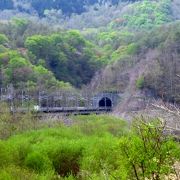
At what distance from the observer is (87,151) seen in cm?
2428

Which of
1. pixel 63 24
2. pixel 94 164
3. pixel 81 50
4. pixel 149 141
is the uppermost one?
pixel 63 24

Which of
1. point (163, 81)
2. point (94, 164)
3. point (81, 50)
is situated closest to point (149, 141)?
point (94, 164)

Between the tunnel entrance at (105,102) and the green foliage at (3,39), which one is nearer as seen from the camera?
the tunnel entrance at (105,102)

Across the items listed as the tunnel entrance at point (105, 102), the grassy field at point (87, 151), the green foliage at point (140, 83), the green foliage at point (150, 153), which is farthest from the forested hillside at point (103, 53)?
the green foliage at point (150, 153)

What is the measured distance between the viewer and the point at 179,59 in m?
56.8

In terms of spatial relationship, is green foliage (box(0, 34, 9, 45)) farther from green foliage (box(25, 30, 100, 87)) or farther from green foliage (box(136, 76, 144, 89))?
green foliage (box(136, 76, 144, 89))

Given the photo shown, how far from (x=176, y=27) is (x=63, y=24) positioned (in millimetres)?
66183

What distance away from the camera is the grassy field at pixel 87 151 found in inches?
321

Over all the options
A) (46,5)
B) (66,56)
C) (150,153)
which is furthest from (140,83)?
A: (46,5)

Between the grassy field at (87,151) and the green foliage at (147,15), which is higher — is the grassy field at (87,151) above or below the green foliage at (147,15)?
below

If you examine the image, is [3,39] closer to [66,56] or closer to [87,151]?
[66,56]

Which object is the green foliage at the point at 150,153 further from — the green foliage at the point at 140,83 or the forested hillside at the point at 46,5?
the forested hillside at the point at 46,5

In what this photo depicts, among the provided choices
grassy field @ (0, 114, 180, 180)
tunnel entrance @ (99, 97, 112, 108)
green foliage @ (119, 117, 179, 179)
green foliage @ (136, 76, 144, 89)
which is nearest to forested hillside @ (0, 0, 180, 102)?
green foliage @ (136, 76, 144, 89)

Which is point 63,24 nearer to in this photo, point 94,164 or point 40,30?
point 40,30
